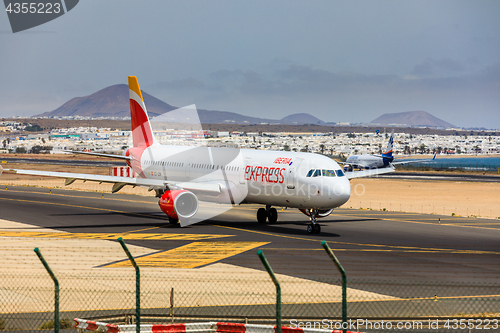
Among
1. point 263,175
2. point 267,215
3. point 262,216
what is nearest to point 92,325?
point 263,175

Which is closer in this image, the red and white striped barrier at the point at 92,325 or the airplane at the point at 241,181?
the red and white striped barrier at the point at 92,325

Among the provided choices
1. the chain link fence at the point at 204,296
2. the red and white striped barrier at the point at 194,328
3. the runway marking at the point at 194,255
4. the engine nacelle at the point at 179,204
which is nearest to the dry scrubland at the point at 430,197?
the engine nacelle at the point at 179,204

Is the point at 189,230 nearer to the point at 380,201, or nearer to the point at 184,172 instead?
the point at 184,172

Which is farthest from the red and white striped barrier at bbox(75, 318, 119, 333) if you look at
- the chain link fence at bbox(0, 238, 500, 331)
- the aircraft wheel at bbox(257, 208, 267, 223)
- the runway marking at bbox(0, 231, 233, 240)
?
the aircraft wheel at bbox(257, 208, 267, 223)

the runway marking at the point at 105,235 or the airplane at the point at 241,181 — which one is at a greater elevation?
the airplane at the point at 241,181

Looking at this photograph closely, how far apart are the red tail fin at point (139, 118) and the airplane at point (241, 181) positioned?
9.58 ft

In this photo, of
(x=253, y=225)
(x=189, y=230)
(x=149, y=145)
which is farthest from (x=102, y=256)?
(x=149, y=145)

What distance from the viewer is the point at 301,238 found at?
3094cm

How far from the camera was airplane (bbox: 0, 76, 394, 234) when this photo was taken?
31.9 metres

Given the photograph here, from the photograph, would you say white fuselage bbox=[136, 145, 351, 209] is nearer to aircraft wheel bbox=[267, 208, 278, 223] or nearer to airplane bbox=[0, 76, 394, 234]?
airplane bbox=[0, 76, 394, 234]

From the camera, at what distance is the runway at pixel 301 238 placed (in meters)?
23.1

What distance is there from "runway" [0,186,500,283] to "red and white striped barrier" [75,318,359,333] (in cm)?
848

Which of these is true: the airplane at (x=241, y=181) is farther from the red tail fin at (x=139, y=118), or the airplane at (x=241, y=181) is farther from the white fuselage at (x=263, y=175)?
the red tail fin at (x=139, y=118)

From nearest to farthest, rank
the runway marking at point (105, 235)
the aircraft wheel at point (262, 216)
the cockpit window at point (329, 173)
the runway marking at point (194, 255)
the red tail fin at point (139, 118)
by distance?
the runway marking at point (194, 255)
the runway marking at point (105, 235)
the cockpit window at point (329, 173)
the aircraft wheel at point (262, 216)
the red tail fin at point (139, 118)
